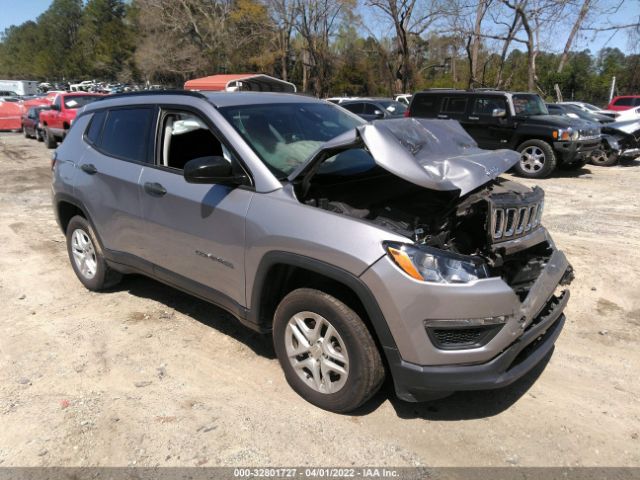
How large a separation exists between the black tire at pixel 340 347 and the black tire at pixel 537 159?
363 inches

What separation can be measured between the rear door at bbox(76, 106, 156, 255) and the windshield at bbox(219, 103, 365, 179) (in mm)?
900

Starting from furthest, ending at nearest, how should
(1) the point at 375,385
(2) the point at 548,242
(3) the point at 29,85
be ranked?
1. (3) the point at 29,85
2. (2) the point at 548,242
3. (1) the point at 375,385

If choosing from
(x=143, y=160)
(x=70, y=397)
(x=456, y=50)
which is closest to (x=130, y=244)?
(x=143, y=160)

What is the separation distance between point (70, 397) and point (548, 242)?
3337 millimetres

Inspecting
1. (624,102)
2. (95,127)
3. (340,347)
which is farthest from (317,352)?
(624,102)

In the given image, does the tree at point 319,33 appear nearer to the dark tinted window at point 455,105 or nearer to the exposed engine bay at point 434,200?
the dark tinted window at point 455,105

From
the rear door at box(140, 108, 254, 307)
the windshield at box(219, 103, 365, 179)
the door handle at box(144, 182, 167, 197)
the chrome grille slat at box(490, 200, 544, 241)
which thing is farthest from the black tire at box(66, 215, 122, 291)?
the chrome grille slat at box(490, 200, 544, 241)

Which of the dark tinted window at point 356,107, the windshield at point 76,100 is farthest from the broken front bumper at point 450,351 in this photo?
the windshield at point 76,100

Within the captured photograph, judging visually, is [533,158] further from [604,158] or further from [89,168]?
[89,168]

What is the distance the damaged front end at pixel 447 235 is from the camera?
98.5 inches

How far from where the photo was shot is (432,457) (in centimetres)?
265

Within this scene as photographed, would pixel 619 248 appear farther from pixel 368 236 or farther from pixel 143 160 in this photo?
pixel 143 160

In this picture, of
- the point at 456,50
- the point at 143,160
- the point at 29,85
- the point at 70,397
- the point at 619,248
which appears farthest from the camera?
the point at 29,85

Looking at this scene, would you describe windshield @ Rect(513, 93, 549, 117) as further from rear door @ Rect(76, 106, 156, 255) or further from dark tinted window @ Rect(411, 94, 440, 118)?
rear door @ Rect(76, 106, 156, 255)
